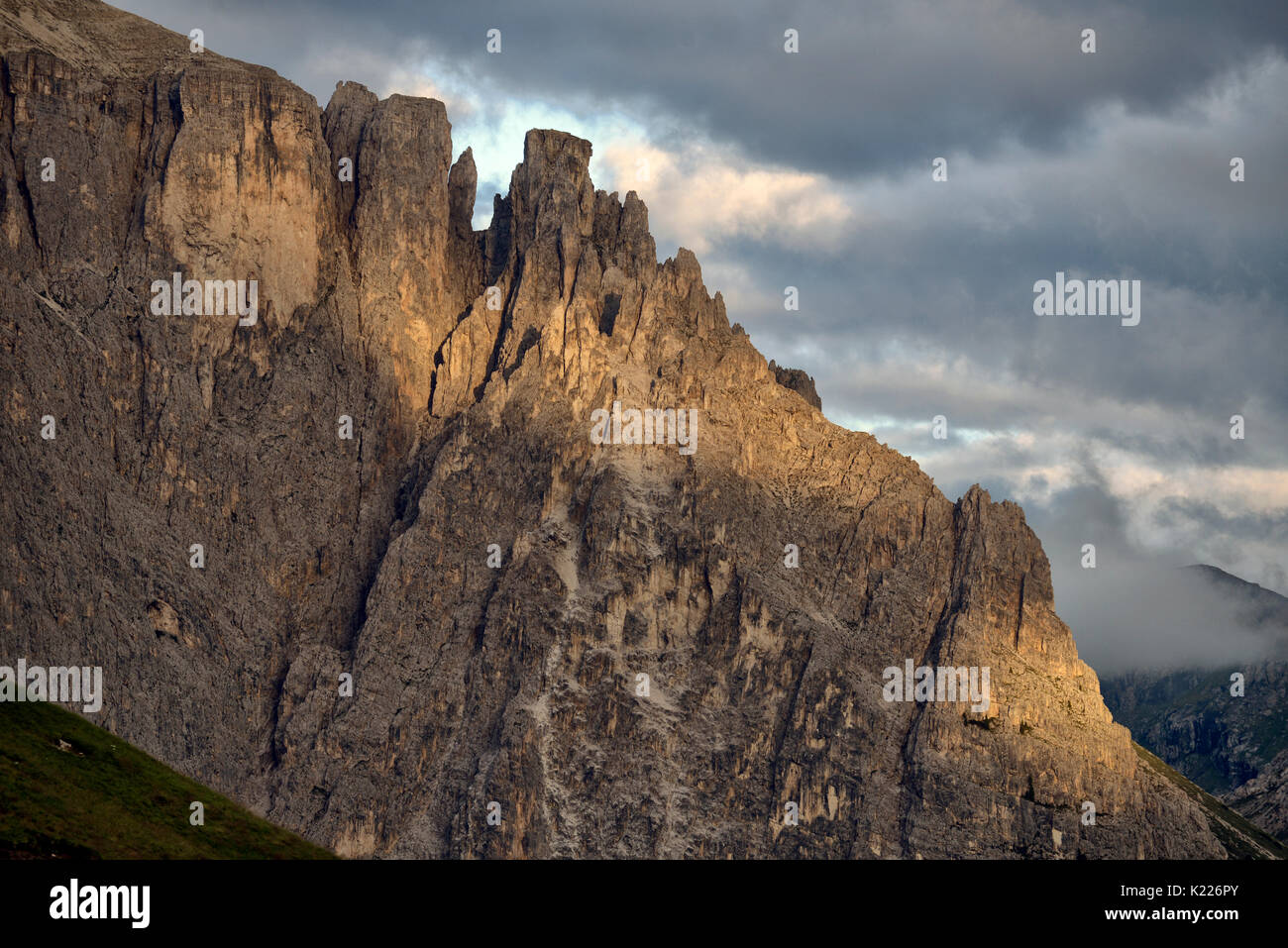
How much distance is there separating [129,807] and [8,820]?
462 inches

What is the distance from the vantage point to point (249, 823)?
346 ft

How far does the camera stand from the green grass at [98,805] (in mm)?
89312

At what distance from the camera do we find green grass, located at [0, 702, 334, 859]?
293ft

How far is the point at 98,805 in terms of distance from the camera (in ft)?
317
